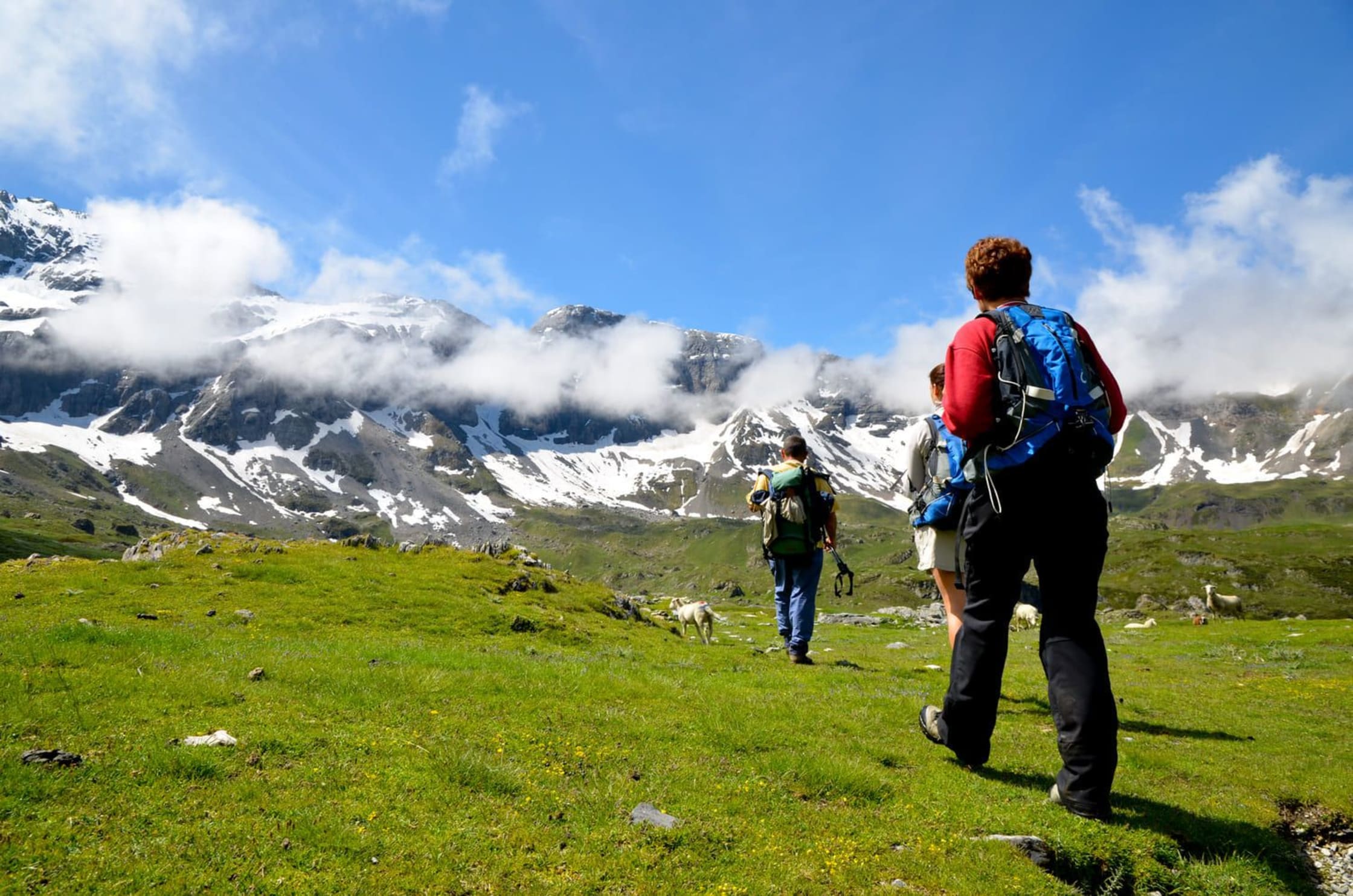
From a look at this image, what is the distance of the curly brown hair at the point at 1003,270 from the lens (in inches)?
312

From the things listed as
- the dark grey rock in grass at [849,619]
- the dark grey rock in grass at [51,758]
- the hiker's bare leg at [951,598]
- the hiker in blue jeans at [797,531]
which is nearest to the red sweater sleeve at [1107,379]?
the hiker's bare leg at [951,598]

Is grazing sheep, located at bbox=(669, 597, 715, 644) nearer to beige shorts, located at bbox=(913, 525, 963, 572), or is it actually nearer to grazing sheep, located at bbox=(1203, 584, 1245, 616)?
beige shorts, located at bbox=(913, 525, 963, 572)

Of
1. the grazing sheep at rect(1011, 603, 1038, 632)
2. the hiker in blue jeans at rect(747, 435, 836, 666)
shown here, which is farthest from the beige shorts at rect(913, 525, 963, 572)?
the grazing sheep at rect(1011, 603, 1038, 632)

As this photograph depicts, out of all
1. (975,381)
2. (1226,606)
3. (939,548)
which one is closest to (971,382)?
(975,381)

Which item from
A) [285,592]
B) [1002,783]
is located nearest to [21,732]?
[1002,783]

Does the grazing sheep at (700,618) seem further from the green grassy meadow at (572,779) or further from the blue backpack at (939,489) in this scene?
the blue backpack at (939,489)

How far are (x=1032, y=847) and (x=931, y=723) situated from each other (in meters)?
2.46

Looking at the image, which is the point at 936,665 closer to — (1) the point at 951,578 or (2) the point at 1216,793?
(1) the point at 951,578

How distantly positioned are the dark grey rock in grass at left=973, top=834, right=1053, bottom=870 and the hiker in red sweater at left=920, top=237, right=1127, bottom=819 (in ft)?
2.68

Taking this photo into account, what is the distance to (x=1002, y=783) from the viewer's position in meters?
7.95

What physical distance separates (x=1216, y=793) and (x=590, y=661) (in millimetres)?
9841

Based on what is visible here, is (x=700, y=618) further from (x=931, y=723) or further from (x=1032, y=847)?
(x=1032, y=847)

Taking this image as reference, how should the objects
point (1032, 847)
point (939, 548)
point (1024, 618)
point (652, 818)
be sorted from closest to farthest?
1. point (1032, 847)
2. point (652, 818)
3. point (939, 548)
4. point (1024, 618)

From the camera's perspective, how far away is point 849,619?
5788 cm
